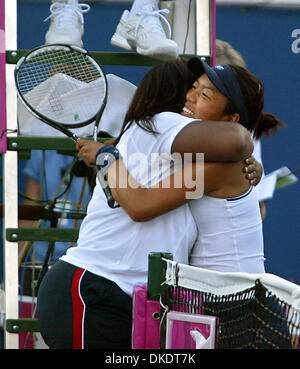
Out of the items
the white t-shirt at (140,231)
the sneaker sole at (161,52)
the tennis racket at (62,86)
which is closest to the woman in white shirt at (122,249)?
the white t-shirt at (140,231)

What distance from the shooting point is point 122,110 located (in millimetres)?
3531

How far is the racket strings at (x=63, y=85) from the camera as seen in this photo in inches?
124

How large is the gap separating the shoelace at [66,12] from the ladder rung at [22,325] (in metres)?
1.20

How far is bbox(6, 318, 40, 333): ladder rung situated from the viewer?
3.44 metres

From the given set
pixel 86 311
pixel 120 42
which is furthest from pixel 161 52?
pixel 86 311

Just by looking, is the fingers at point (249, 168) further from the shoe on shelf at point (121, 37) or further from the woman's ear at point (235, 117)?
the shoe on shelf at point (121, 37)

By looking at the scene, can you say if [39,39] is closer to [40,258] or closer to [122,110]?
[122,110]

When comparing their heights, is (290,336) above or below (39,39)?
below

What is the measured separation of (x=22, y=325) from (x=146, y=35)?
4.15 feet

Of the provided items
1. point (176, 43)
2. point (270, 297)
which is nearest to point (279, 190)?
point (176, 43)

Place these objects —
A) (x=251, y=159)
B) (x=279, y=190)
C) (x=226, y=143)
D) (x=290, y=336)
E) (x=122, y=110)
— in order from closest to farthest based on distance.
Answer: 1. (x=290, y=336)
2. (x=226, y=143)
3. (x=251, y=159)
4. (x=122, y=110)
5. (x=279, y=190)

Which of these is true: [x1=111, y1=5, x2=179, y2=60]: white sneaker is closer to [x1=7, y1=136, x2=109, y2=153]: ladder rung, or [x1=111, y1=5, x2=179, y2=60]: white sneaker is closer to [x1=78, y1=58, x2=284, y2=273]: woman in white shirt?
[x1=7, y1=136, x2=109, y2=153]: ladder rung

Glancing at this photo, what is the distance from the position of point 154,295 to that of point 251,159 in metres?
0.47

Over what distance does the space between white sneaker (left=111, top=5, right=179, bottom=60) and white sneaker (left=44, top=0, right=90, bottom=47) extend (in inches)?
6.0
